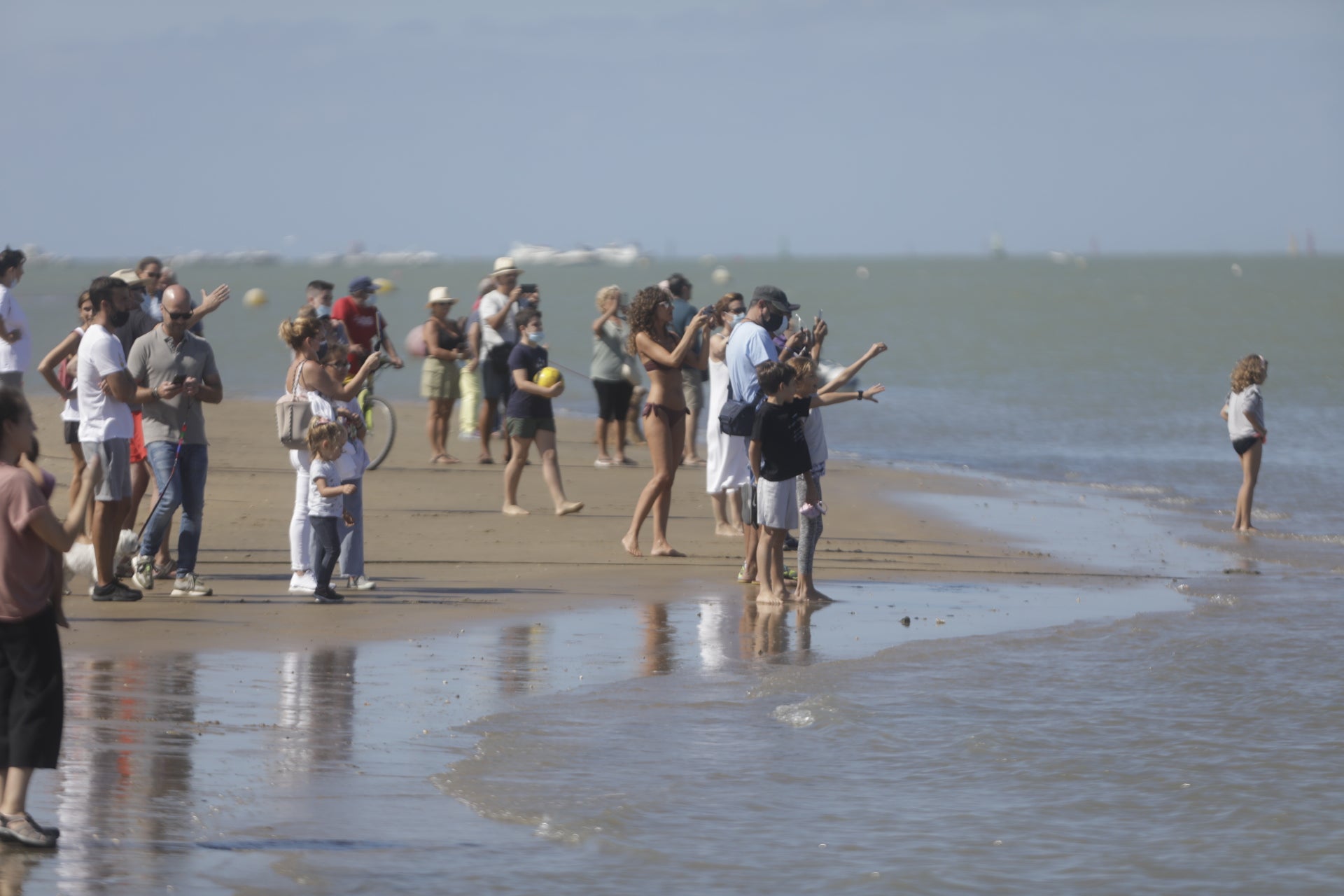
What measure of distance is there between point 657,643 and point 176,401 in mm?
2985

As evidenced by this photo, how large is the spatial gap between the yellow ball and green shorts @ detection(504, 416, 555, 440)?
30cm

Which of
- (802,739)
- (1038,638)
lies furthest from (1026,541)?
(802,739)

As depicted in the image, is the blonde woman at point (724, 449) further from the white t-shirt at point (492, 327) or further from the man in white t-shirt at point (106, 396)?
the man in white t-shirt at point (106, 396)

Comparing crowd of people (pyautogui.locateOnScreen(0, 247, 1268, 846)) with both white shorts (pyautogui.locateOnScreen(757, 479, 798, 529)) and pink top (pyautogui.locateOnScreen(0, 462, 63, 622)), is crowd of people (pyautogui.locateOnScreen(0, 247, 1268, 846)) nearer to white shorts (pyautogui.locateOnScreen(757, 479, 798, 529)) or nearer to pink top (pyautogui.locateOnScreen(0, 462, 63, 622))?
white shorts (pyautogui.locateOnScreen(757, 479, 798, 529))

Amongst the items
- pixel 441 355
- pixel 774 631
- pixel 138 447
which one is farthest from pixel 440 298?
pixel 774 631

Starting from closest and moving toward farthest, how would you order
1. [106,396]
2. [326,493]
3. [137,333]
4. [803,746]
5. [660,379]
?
[803,746] < [106,396] < [326,493] < [137,333] < [660,379]

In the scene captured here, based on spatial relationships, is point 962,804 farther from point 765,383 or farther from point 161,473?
point 161,473

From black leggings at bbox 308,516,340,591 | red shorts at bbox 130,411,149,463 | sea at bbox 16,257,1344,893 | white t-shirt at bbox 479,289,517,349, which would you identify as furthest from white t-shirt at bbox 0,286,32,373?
white t-shirt at bbox 479,289,517,349

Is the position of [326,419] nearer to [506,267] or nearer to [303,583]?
[303,583]

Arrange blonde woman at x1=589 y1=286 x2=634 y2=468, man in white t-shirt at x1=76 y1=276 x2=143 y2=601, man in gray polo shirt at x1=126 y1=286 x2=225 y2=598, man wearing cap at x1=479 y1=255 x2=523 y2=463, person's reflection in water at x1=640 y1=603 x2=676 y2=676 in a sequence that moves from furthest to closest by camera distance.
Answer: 1. man wearing cap at x1=479 y1=255 x2=523 y2=463
2. blonde woman at x1=589 y1=286 x2=634 y2=468
3. man in gray polo shirt at x1=126 y1=286 x2=225 y2=598
4. man in white t-shirt at x1=76 y1=276 x2=143 y2=601
5. person's reflection in water at x1=640 y1=603 x2=676 y2=676

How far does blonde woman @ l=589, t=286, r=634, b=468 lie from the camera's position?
14370 millimetres

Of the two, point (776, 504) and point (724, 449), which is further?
point (724, 449)

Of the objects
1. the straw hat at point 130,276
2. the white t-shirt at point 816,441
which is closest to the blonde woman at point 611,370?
the straw hat at point 130,276

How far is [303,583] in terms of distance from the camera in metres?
9.20
